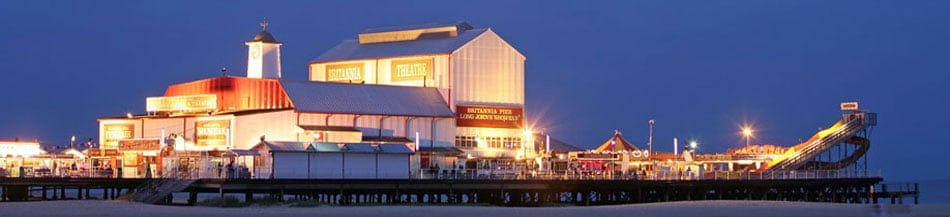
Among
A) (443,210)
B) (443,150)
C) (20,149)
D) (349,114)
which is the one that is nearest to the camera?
(443,210)

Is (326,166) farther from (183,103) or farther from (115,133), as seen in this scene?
(115,133)

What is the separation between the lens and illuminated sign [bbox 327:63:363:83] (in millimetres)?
97438

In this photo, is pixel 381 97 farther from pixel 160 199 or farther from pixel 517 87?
pixel 160 199

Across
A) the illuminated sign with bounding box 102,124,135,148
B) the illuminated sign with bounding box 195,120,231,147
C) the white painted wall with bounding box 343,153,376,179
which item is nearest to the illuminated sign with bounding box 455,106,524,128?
the illuminated sign with bounding box 195,120,231,147

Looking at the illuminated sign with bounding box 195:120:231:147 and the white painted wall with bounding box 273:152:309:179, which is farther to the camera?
the illuminated sign with bounding box 195:120:231:147

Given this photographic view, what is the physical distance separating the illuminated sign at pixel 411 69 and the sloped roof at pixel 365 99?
5.11 ft

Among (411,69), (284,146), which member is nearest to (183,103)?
(411,69)

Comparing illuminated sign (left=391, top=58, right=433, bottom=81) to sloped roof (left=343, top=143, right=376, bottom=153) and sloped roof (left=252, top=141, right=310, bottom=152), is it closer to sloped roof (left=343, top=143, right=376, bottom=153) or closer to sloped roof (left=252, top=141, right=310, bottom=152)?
sloped roof (left=343, top=143, right=376, bottom=153)

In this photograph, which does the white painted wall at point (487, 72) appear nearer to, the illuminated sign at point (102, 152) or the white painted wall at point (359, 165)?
the white painted wall at point (359, 165)

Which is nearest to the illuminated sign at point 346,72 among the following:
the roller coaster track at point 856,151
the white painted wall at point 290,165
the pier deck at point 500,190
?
the pier deck at point 500,190

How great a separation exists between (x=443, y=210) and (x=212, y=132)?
808 inches

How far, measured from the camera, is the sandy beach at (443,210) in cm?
6112

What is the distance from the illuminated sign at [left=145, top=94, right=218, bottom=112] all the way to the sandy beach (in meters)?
15.0

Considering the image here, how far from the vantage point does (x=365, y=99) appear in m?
87.8
